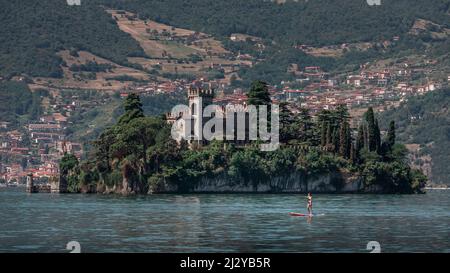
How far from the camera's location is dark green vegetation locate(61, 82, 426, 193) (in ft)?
577

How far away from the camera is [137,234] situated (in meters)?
90.0

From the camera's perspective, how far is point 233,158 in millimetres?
181625

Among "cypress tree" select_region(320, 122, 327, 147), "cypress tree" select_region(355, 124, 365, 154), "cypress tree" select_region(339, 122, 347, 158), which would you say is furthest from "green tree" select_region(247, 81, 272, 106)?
"cypress tree" select_region(355, 124, 365, 154)

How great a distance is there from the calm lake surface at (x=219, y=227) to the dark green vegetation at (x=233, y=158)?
3108 centimetres

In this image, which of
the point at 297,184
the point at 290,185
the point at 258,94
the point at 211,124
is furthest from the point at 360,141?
the point at 211,124

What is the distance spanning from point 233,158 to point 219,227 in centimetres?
8353

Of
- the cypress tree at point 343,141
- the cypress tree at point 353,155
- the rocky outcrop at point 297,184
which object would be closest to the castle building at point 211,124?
the rocky outcrop at point 297,184

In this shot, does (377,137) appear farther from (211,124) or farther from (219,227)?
(219,227)

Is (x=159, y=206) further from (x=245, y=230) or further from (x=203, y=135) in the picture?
(x=203, y=135)

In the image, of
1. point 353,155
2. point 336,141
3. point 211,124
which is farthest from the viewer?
point 211,124

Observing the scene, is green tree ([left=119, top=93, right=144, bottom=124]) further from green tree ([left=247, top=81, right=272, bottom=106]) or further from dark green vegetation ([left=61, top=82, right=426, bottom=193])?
green tree ([left=247, top=81, right=272, bottom=106])

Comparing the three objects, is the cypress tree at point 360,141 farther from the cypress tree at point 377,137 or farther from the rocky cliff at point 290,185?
the rocky cliff at point 290,185
